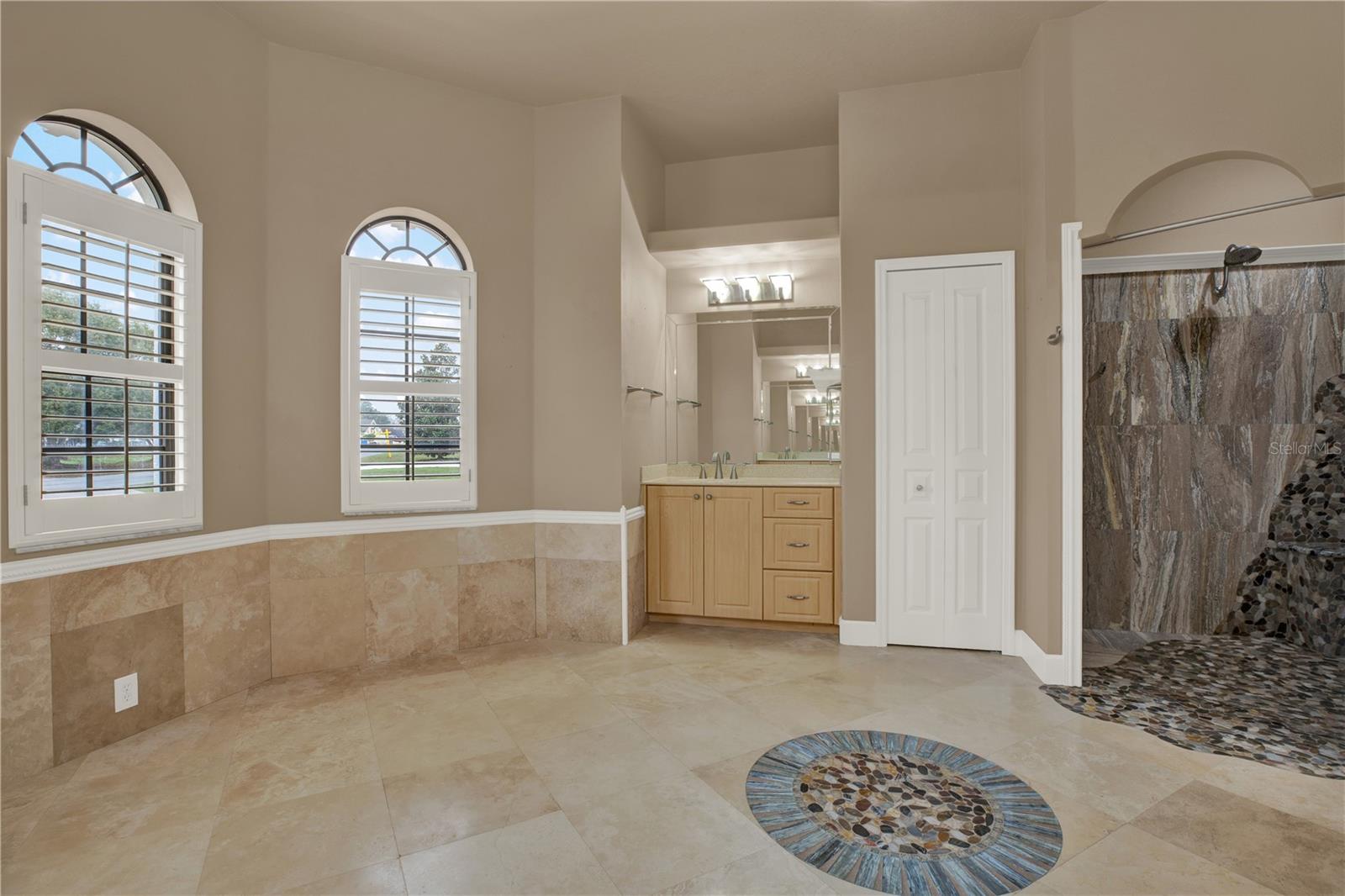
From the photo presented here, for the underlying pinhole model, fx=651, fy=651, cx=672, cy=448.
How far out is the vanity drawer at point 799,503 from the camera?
392 centimetres

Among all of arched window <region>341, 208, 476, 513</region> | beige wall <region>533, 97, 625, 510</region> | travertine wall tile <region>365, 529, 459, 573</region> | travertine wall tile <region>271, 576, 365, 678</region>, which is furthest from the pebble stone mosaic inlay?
travertine wall tile <region>271, 576, 365, 678</region>

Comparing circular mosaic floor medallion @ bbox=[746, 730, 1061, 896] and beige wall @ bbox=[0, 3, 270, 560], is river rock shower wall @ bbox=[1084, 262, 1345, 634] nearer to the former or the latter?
circular mosaic floor medallion @ bbox=[746, 730, 1061, 896]

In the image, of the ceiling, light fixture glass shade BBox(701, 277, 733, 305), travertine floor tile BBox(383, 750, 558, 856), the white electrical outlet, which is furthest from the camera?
light fixture glass shade BBox(701, 277, 733, 305)

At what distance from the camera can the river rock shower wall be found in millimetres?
3773

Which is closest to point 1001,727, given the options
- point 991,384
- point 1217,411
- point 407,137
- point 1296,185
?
point 991,384

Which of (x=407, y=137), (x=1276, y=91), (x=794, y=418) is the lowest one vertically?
(x=794, y=418)

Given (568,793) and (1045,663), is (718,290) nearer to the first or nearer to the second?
(1045,663)

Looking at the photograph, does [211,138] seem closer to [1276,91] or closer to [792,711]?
[792,711]

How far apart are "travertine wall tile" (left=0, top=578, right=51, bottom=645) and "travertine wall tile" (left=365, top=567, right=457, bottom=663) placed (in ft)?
4.23

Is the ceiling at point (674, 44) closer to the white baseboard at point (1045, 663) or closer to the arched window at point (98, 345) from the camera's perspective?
the arched window at point (98, 345)

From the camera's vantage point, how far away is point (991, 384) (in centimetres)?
358

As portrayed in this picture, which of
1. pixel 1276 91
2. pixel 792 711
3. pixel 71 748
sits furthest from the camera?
pixel 792 711

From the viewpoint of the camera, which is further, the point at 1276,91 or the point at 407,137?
the point at 407,137

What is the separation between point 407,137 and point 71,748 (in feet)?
10.3
